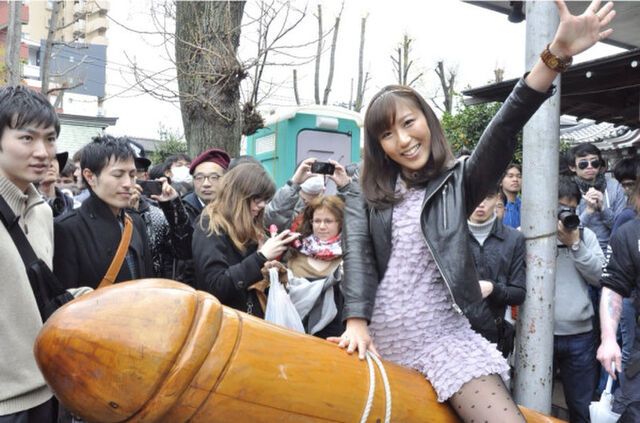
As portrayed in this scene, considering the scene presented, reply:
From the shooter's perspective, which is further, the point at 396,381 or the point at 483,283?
the point at 483,283

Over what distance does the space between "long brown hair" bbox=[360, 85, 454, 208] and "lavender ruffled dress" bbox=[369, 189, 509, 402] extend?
0.11m

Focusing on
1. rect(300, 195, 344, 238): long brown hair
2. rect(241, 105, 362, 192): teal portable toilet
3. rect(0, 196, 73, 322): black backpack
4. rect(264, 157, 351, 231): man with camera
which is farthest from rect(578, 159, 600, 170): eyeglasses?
rect(0, 196, 73, 322): black backpack

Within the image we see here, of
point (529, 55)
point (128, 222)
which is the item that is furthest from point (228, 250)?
point (529, 55)

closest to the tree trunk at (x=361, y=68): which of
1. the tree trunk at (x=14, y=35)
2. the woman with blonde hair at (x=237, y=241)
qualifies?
the tree trunk at (x=14, y=35)

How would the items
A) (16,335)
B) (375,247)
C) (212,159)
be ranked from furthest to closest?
(212,159) → (375,247) → (16,335)

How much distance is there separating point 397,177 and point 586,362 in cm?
237

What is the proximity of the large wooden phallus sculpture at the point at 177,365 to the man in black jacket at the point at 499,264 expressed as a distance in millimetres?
1587

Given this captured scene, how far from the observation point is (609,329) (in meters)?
2.70

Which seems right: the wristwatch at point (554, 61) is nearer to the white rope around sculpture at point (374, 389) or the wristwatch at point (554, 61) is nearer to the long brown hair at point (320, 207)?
the white rope around sculpture at point (374, 389)

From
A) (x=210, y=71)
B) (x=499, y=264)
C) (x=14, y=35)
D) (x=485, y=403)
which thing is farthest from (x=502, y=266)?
(x=14, y=35)

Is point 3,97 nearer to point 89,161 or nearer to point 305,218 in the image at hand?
point 89,161

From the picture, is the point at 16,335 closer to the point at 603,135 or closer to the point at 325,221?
the point at 325,221

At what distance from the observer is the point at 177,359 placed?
57.1 inches

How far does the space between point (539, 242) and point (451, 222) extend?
2.85 ft
